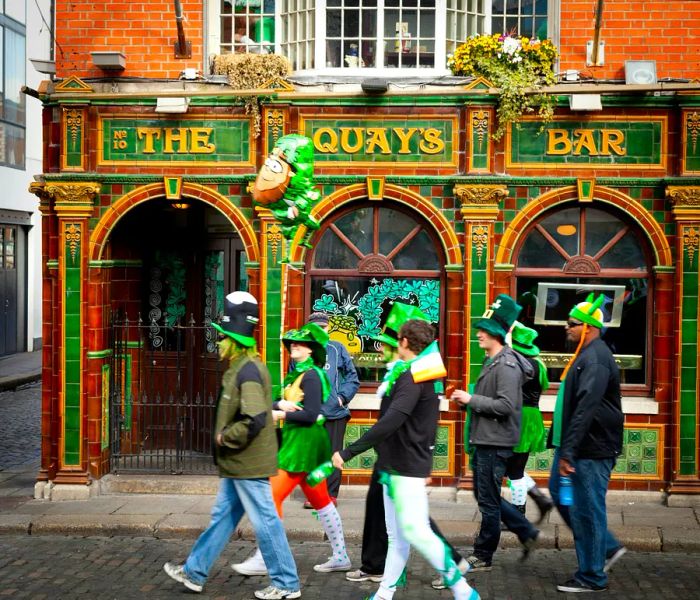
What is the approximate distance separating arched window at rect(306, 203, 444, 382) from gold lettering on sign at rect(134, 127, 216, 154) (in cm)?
147

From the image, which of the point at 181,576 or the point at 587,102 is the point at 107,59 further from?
the point at 181,576

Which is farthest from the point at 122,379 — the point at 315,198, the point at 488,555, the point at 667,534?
the point at 667,534

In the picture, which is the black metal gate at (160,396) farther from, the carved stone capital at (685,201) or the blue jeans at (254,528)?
the carved stone capital at (685,201)

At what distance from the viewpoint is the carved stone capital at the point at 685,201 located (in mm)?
10703

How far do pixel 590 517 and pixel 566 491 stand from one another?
26cm

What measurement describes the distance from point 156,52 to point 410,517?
6314 mm

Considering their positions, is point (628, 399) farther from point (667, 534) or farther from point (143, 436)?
point (143, 436)

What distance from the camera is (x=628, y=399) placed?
1105cm

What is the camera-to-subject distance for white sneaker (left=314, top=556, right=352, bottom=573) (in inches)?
326

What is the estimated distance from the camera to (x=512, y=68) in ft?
35.8

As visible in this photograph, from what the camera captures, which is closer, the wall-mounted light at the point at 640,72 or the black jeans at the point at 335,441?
the black jeans at the point at 335,441

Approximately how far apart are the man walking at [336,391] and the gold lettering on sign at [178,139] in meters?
2.31

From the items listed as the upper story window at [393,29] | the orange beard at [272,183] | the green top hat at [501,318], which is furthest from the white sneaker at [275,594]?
the upper story window at [393,29]

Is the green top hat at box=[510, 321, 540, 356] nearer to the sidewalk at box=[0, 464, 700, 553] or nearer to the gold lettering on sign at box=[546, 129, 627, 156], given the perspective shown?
the sidewalk at box=[0, 464, 700, 553]
